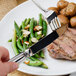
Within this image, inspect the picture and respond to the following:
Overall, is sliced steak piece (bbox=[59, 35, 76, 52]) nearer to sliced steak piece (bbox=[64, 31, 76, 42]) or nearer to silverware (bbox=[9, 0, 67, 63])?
sliced steak piece (bbox=[64, 31, 76, 42])

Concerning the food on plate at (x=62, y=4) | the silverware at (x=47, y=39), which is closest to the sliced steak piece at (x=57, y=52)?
the silverware at (x=47, y=39)

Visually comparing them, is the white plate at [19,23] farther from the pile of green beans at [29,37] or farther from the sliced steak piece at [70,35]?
the sliced steak piece at [70,35]

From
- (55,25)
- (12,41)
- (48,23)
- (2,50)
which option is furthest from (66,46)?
(2,50)

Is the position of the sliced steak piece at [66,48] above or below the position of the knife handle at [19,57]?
below

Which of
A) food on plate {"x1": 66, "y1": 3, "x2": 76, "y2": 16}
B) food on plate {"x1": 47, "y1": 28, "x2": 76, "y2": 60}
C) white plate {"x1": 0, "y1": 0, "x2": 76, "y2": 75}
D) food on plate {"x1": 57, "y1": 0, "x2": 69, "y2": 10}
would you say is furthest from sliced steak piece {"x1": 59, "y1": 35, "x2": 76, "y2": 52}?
food on plate {"x1": 57, "y1": 0, "x2": 69, "y2": 10}

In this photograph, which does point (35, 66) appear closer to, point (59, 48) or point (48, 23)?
point (59, 48)

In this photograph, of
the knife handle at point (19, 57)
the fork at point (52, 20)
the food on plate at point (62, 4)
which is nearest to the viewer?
A: the knife handle at point (19, 57)
